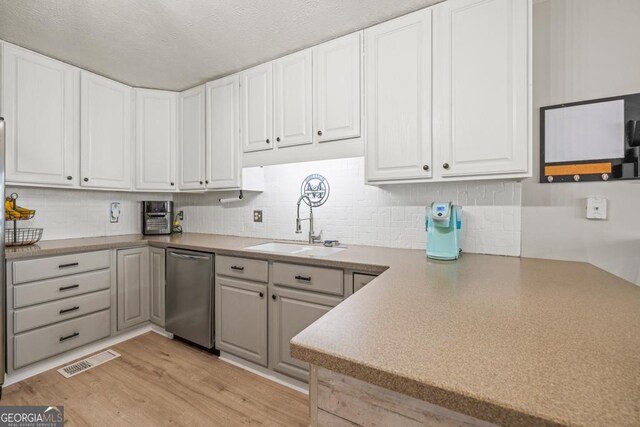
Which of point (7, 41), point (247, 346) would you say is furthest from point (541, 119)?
point (7, 41)

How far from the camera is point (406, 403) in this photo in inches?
23.1

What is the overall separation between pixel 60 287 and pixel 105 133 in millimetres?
1358

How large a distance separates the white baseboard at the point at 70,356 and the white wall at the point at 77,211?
1016 millimetres

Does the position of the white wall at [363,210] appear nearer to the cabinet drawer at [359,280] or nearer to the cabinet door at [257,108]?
the cabinet door at [257,108]

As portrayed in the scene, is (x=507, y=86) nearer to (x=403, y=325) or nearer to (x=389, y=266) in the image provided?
(x=389, y=266)

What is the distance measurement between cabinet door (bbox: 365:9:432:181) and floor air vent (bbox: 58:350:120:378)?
2.40 m

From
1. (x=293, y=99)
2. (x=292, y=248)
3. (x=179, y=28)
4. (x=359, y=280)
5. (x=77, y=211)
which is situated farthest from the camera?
(x=77, y=211)

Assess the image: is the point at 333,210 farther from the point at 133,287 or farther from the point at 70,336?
the point at 70,336

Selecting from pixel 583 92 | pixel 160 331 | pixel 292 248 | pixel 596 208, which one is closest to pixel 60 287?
pixel 160 331

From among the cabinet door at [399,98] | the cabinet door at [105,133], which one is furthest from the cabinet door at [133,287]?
the cabinet door at [399,98]

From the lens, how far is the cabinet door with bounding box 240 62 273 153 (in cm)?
230

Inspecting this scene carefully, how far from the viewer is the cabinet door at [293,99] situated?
2107 mm

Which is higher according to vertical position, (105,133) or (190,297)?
(105,133)

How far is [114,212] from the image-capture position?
9.68 feet
